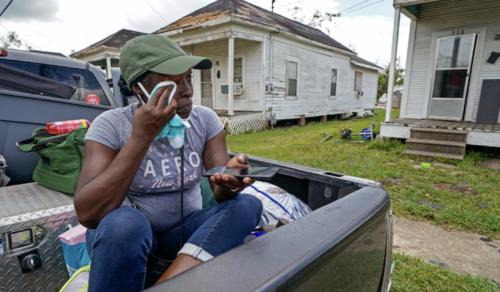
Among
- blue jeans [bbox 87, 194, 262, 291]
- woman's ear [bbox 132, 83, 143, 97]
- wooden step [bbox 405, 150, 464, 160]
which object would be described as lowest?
wooden step [bbox 405, 150, 464, 160]

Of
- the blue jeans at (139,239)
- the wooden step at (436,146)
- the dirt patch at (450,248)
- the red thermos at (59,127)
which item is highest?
the red thermos at (59,127)

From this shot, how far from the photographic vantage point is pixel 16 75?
2.52 meters

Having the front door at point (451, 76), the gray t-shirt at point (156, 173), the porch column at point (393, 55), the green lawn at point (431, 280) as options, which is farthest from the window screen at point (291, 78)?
the gray t-shirt at point (156, 173)

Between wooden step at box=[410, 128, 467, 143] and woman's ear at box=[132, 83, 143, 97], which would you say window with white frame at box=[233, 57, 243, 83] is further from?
woman's ear at box=[132, 83, 143, 97]

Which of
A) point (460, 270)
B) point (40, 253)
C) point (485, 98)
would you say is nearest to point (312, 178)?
point (40, 253)

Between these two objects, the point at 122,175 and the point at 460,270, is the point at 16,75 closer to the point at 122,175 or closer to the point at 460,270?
the point at 122,175

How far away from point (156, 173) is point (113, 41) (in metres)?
15.8

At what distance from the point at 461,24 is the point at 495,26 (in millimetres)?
654

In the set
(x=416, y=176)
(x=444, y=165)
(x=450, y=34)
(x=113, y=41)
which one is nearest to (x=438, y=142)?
(x=444, y=165)

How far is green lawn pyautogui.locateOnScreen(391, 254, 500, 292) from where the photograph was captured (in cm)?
210

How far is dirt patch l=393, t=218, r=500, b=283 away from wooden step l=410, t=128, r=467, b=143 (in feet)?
12.6

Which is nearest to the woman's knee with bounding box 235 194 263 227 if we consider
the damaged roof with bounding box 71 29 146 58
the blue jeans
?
the blue jeans

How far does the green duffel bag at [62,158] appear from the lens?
1.62 meters

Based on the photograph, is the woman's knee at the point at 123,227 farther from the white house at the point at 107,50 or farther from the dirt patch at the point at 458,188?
the white house at the point at 107,50
